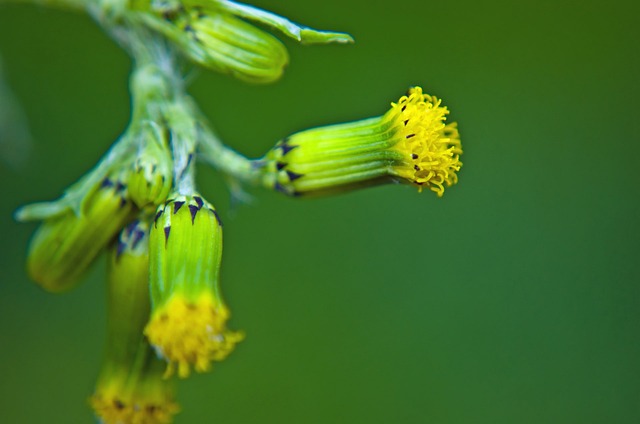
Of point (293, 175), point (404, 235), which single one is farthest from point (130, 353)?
point (404, 235)

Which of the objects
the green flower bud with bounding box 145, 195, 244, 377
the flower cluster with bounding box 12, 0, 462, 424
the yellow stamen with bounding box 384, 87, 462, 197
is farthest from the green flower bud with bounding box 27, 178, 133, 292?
the yellow stamen with bounding box 384, 87, 462, 197

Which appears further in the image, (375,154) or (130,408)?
(130,408)

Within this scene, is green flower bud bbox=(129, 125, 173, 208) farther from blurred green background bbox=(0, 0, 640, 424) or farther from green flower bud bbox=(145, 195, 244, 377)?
blurred green background bbox=(0, 0, 640, 424)

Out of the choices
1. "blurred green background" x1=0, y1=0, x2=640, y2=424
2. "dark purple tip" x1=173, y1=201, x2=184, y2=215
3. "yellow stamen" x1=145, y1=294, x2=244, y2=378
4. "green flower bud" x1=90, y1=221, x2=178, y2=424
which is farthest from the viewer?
"blurred green background" x1=0, y1=0, x2=640, y2=424

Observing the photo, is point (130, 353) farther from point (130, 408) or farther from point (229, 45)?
point (229, 45)

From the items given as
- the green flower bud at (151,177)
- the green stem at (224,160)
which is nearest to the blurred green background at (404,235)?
the green stem at (224,160)
